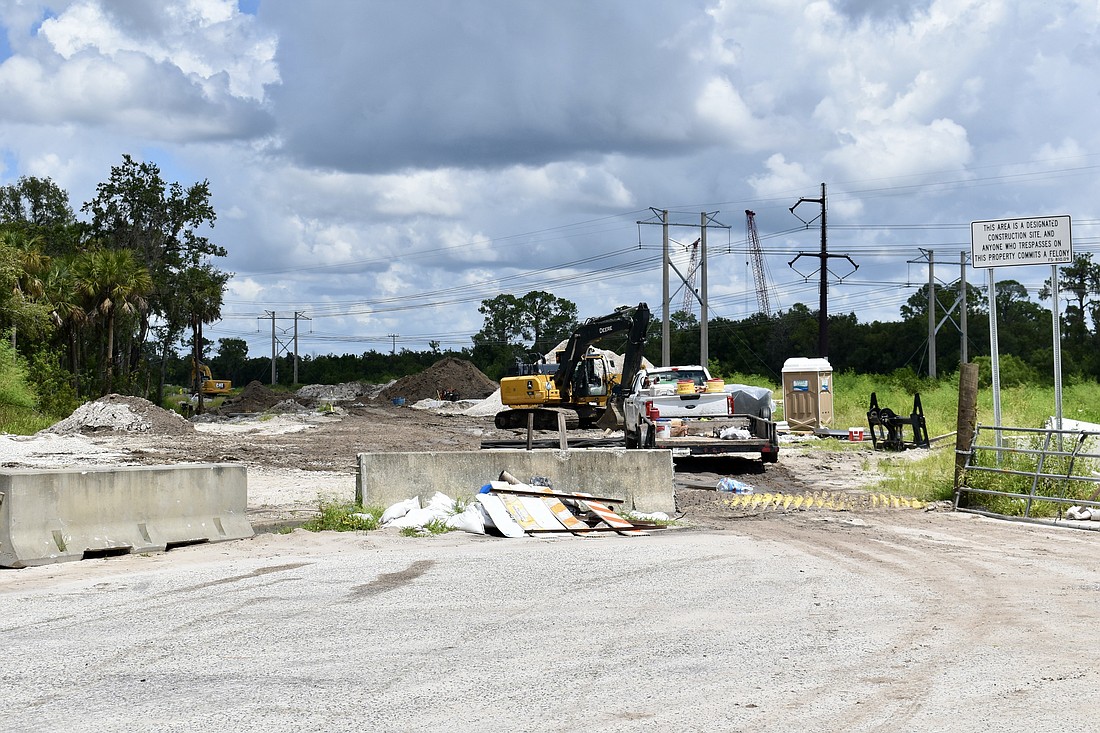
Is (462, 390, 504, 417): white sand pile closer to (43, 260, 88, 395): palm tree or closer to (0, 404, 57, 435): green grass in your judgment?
(43, 260, 88, 395): palm tree

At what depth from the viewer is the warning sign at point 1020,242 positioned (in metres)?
14.8

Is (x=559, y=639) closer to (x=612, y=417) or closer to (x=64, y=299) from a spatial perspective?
(x=612, y=417)

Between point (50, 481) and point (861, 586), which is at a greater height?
point (50, 481)

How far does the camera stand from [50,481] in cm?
1116

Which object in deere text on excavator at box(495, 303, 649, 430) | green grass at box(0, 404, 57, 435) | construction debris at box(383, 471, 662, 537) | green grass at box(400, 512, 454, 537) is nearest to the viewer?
green grass at box(400, 512, 454, 537)

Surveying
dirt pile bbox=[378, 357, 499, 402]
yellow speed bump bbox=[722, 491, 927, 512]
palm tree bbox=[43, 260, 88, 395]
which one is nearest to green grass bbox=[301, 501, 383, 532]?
yellow speed bump bbox=[722, 491, 927, 512]

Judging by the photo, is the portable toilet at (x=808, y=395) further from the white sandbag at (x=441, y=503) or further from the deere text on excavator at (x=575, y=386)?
the white sandbag at (x=441, y=503)

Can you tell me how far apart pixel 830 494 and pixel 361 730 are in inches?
560

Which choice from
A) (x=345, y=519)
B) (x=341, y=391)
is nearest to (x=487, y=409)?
(x=341, y=391)

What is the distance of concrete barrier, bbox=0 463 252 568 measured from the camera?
35.9 feet

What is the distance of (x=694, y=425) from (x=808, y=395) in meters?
13.7

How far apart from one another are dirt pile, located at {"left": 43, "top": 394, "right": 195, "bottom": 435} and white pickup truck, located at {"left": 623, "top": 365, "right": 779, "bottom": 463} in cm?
1822

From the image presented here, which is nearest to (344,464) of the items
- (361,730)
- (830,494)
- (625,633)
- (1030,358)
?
(830,494)

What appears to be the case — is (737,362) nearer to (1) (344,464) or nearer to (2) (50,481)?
(1) (344,464)
